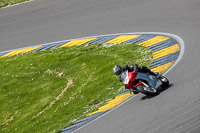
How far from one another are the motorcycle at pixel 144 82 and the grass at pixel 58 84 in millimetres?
1822

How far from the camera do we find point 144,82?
13.1 metres

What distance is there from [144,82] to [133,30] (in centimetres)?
714

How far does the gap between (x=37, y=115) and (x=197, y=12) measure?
28.0ft

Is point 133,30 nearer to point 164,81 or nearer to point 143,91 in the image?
point 164,81

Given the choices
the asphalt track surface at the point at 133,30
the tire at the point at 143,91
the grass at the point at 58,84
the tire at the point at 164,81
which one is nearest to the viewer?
the asphalt track surface at the point at 133,30

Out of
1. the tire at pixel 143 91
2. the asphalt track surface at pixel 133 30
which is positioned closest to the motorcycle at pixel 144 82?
the tire at pixel 143 91

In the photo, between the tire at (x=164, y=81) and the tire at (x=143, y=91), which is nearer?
the tire at (x=143, y=91)

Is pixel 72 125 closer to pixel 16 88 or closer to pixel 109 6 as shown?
pixel 16 88

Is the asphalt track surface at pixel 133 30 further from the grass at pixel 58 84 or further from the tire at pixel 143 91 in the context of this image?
the grass at pixel 58 84

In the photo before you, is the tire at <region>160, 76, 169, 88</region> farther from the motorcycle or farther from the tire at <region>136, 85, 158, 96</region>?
the tire at <region>136, 85, 158, 96</region>

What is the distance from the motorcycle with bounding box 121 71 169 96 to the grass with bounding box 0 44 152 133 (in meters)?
1.82

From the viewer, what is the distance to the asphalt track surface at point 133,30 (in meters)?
11.3

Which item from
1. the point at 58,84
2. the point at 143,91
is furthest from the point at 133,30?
the point at 143,91

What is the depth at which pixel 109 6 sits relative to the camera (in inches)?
891
